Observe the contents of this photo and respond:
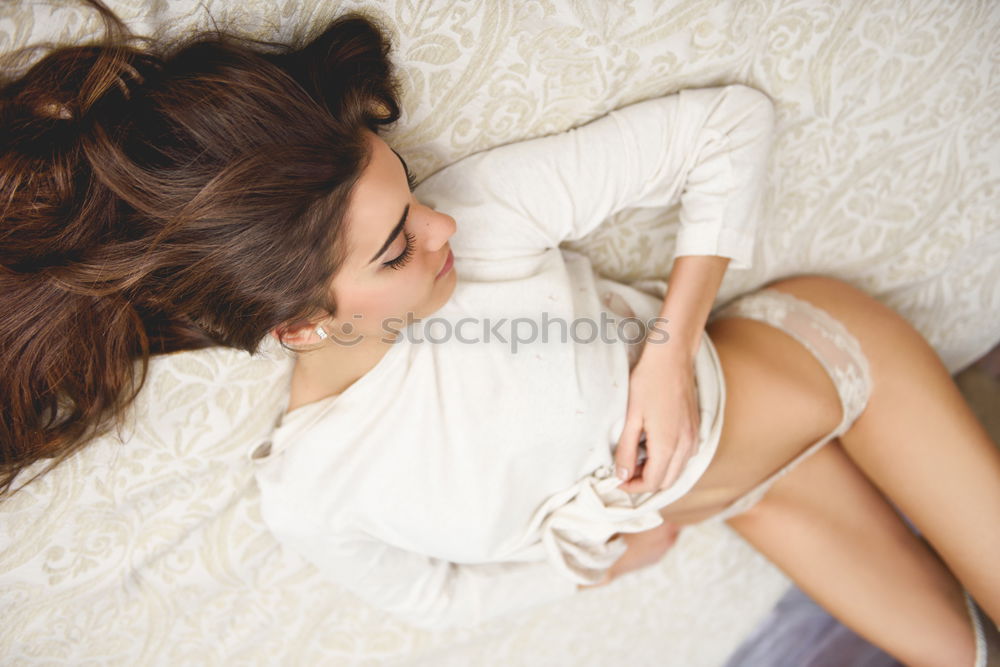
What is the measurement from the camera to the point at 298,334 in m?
1.02

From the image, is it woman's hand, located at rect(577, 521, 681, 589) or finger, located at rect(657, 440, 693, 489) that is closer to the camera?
finger, located at rect(657, 440, 693, 489)

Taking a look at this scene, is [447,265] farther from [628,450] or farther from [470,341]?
[628,450]

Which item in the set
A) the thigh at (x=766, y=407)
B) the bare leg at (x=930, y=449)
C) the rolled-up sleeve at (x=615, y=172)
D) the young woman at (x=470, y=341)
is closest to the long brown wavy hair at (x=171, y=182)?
the young woman at (x=470, y=341)

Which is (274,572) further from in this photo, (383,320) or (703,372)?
(703,372)

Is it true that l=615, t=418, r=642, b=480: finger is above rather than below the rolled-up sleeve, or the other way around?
below

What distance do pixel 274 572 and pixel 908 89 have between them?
155cm

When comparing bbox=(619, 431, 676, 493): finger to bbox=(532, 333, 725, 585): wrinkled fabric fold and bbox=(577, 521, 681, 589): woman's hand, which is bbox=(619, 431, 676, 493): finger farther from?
bbox=(577, 521, 681, 589): woman's hand

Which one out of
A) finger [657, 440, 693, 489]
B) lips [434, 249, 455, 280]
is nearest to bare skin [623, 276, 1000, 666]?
finger [657, 440, 693, 489]

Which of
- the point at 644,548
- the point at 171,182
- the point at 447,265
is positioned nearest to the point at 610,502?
the point at 644,548

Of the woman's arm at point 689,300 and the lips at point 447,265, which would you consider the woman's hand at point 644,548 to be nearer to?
the woman's arm at point 689,300

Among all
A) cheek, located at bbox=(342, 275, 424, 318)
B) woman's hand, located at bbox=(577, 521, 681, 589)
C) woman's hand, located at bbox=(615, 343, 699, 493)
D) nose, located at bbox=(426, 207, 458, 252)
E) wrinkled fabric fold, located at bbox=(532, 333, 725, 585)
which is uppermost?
nose, located at bbox=(426, 207, 458, 252)

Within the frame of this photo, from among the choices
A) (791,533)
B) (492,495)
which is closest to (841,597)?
(791,533)

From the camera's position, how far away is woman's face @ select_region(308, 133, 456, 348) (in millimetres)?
891

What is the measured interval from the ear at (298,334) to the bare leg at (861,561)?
1.02m
